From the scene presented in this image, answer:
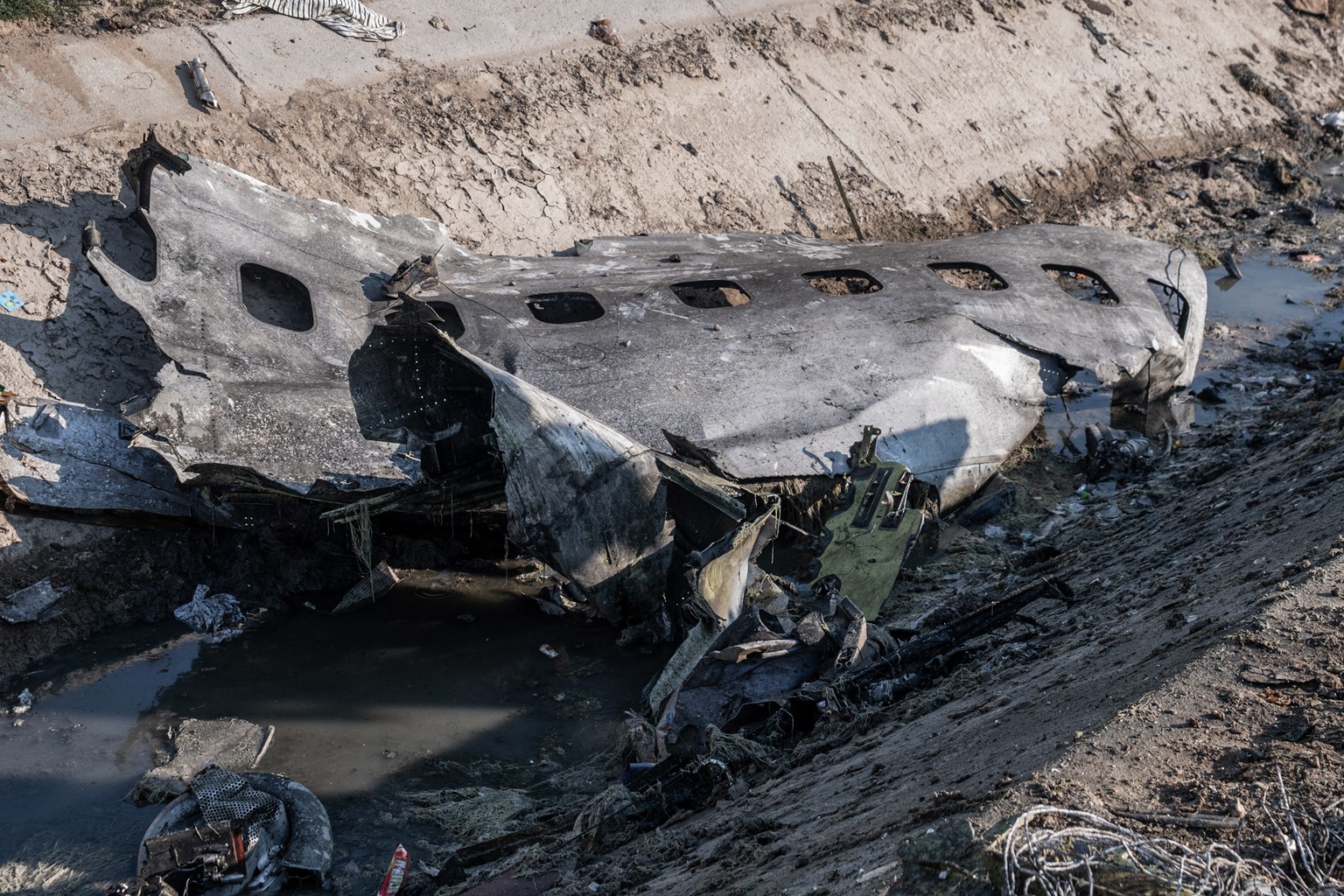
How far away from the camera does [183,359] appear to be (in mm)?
7070

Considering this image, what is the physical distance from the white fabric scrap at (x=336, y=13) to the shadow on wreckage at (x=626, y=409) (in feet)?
13.0

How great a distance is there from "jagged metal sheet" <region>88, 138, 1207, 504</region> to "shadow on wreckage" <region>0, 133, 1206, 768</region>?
2 centimetres

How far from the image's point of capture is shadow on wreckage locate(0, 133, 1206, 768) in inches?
257

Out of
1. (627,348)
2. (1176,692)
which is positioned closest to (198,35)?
(627,348)

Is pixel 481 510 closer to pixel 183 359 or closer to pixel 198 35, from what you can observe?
pixel 183 359

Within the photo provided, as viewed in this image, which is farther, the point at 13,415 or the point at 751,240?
the point at 751,240

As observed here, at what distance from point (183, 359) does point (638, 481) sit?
3046 mm

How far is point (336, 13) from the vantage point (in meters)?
11.9

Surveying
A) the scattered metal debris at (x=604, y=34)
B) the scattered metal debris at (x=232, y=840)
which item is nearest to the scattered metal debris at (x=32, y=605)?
the scattered metal debris at (x=232, y=840)

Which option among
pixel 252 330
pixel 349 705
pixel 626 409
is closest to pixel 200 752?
pixel 349 705

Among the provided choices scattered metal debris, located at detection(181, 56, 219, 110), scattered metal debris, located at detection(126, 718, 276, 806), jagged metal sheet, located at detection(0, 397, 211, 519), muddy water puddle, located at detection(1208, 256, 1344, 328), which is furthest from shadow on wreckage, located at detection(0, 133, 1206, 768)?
muddy water puddle, located at detection(1208, 256, 1344, 328)

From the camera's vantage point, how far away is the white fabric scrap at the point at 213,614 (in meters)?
7.46

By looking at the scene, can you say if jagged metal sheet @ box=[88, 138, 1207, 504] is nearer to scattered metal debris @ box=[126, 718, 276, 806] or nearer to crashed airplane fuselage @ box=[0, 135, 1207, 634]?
crashed airplane fuselage @ box=[0, 135, 1207, 634]

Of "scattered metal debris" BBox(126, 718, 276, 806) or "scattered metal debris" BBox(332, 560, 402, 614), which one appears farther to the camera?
"scattered metal debris" BBox(332, 560, 402, 614)
